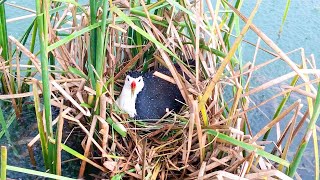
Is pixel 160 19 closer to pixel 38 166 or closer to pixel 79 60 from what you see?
pixel 79 60

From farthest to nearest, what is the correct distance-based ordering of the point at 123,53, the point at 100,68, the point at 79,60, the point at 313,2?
the point at 313,2
the point at 123,53
the point at 79,60
the point at 100,68

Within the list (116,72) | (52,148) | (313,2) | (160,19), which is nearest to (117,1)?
(160,19)

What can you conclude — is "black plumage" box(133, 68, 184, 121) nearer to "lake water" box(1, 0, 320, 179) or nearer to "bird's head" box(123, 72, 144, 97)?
"bird's head" box(123, 72, 144, 97)

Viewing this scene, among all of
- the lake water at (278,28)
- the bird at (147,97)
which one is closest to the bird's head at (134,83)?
the bird at (147,97)

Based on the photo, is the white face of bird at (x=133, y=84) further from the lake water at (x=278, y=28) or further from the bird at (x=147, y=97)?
the lake water at (x=278, y=28)

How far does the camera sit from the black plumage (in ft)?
3.98

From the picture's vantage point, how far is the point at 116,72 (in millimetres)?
1283

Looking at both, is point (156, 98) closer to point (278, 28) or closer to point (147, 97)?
point (147, 97)

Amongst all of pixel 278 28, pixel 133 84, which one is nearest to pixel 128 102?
pixel 133 84

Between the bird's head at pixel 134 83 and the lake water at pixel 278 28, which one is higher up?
the lake water at pixel 278 28

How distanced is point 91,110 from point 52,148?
15cm

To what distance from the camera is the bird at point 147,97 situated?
1.18m

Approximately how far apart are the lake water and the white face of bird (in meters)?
0.39

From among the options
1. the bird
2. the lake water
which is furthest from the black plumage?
the lake water
